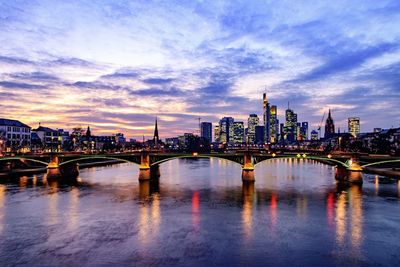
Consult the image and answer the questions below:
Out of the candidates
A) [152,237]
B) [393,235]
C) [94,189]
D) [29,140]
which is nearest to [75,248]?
[152,237]

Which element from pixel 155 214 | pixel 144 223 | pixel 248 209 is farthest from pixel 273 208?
pixel 144 223

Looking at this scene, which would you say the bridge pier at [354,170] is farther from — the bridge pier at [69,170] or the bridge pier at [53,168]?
the bridge pier at [69,170]

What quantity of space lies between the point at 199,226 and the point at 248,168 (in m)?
44.1

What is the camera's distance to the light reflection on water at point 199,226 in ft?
104

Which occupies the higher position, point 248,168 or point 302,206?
point 248,168

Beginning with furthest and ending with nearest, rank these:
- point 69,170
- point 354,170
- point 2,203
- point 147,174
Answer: point 69,170 < point 147,174 < point 354,170 < point 2,203

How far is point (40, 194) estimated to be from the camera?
213ft

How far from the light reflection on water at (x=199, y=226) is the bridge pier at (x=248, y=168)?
40.4 ft

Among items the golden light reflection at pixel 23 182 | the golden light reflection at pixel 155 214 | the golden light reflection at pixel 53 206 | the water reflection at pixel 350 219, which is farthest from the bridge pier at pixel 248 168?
the golden light reflection at pixel 23 182

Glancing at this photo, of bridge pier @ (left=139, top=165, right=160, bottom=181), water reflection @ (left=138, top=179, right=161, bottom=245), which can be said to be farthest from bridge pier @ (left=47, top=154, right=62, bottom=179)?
water reflection @ (left=138, top=179, right=161, bottom=245)

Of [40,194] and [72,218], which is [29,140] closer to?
[40,194]

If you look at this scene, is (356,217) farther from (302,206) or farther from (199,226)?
(199,226)

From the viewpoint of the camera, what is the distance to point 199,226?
4238 cm

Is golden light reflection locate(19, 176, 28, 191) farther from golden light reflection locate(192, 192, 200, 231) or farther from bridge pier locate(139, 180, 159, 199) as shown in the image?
golden light reflection locate(192, 192, 200, 231)
